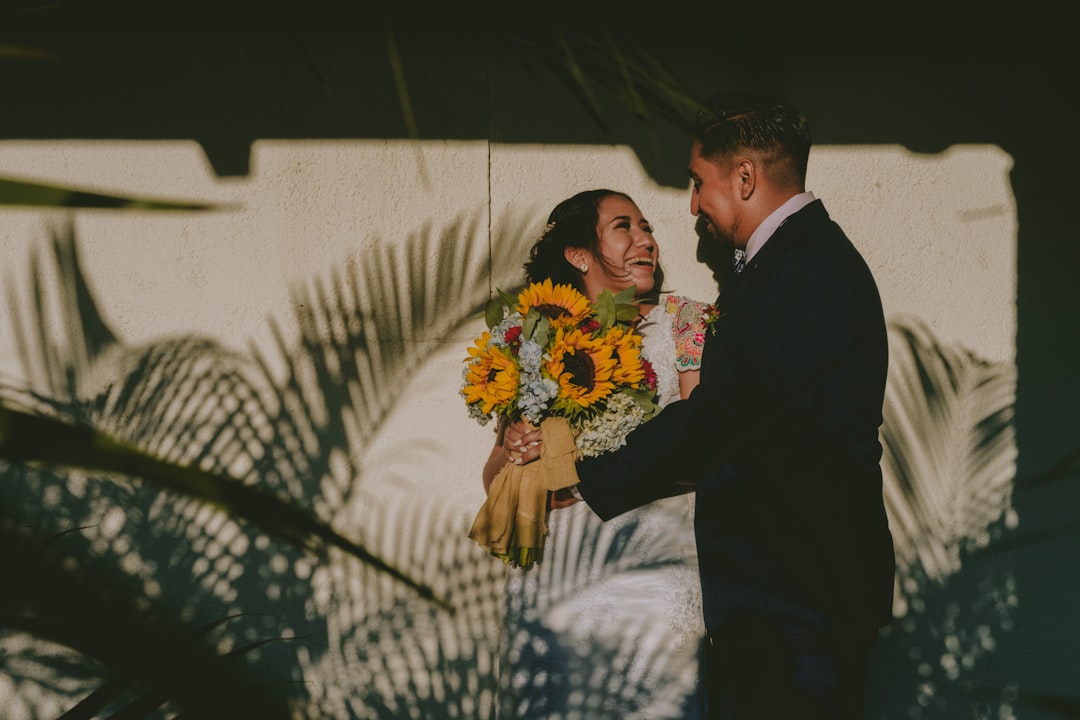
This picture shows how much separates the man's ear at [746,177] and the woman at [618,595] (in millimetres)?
430

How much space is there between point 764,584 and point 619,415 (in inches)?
24.6

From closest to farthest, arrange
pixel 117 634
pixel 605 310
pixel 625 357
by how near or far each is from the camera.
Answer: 1. pixel 117 634
2. pixel 625 357
3. pixel 605 310

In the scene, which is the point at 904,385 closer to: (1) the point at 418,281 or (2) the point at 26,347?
(1) the point at 418,281

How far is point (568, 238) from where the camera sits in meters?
2.91

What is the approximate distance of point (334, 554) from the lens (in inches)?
123

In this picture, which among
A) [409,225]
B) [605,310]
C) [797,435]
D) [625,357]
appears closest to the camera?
[797,435]

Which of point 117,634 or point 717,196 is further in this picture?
point 717,196

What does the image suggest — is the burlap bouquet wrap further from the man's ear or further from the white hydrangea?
the man's ear

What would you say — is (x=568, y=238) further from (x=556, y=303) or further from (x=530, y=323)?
(x=530, y=323)

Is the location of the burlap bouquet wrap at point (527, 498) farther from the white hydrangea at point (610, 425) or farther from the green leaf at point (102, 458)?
the green leaf at point (102, 458)

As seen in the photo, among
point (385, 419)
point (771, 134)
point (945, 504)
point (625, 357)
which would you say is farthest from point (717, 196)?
point (945, 504)

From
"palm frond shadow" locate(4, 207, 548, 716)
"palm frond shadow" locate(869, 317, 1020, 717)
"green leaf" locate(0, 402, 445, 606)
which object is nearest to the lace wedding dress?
"palm frond shadow" locate(4, 207, 548, 716)

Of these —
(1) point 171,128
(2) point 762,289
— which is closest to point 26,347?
(1) point 171,128

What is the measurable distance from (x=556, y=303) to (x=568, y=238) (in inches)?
14.7
